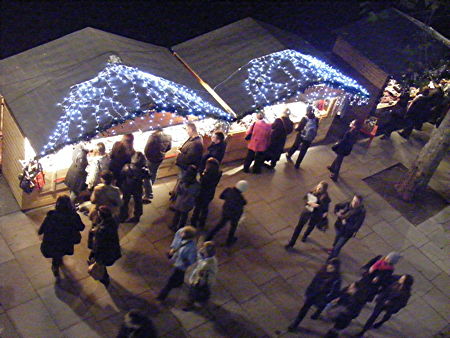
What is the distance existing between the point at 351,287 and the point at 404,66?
24.2 feet

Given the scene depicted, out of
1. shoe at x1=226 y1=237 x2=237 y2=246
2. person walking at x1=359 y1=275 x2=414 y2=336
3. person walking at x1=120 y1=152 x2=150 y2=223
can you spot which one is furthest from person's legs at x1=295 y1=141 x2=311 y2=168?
person walking at x1=359 y1=275 x2=414 y2=336

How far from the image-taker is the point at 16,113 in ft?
24.7

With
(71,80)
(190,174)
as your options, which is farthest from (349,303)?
(71,80)

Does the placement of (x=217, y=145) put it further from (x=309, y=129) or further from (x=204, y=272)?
(x=204, y=272)

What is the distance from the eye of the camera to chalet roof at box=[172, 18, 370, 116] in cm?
950

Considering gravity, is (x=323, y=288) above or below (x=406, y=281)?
below

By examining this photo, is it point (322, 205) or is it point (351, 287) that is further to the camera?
point (322, 205)

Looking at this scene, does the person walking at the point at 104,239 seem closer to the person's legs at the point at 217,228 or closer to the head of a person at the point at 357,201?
the person's legs at the point at 217,228

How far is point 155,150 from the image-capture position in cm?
835

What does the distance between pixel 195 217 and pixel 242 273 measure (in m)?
1.37

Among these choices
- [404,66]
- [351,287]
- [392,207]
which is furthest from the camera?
[404,66]

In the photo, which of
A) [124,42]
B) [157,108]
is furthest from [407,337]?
[124,42]

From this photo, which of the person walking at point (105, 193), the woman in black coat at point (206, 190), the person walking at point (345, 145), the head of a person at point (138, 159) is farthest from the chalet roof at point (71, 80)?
the person walking at point (345, 145)

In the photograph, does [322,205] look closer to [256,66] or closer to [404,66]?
[256,66]
